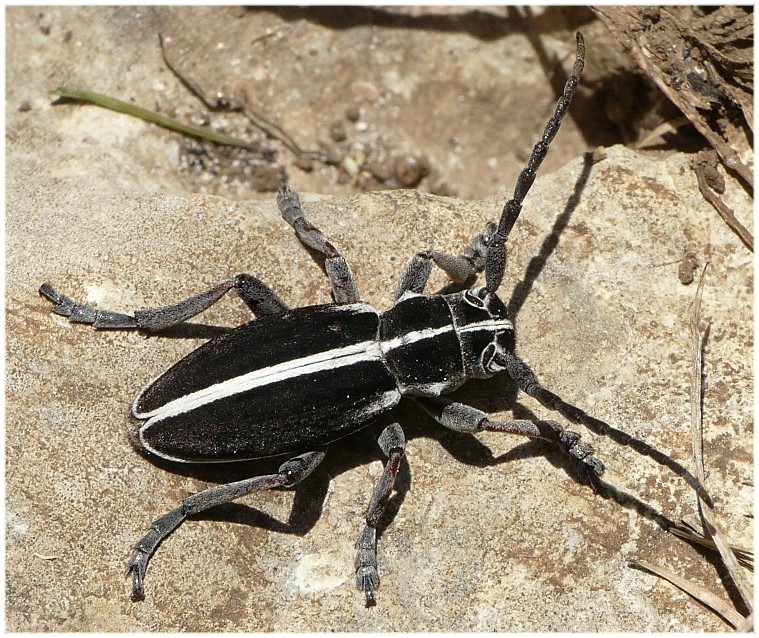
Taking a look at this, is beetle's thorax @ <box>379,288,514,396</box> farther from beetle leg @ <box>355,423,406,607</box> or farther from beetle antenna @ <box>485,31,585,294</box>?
beetle leg @ <box>355,423,406,607</box>

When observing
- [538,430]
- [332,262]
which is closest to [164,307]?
[332,262]

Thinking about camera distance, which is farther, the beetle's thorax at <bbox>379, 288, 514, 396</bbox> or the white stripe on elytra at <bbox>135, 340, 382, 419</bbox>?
the beetle's thorax at <bbox>379, 288, 514, 396</bbox>

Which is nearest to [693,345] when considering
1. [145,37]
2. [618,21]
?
[618,21]

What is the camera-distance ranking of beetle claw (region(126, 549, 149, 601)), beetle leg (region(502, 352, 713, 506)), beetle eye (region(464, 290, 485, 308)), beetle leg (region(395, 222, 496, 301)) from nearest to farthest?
beetle leg (region(502, 352, 713, 506))
beetle claw (region(126, 549, 149, 601))
beetle eye (region(464, 290, 485, 308))
beetle leg (region(395, 222, 496, 301))

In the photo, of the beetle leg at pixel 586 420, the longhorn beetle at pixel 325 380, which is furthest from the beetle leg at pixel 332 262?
the beetle leg at pixel 586 420

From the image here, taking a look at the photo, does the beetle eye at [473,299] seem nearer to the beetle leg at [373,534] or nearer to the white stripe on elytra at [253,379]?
the white stripe on elytra at [253,379]

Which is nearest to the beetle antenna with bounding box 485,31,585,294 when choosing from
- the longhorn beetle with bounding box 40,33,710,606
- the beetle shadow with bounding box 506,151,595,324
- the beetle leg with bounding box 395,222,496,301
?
the longhorn beetle with bounding box 40,33,710,606
